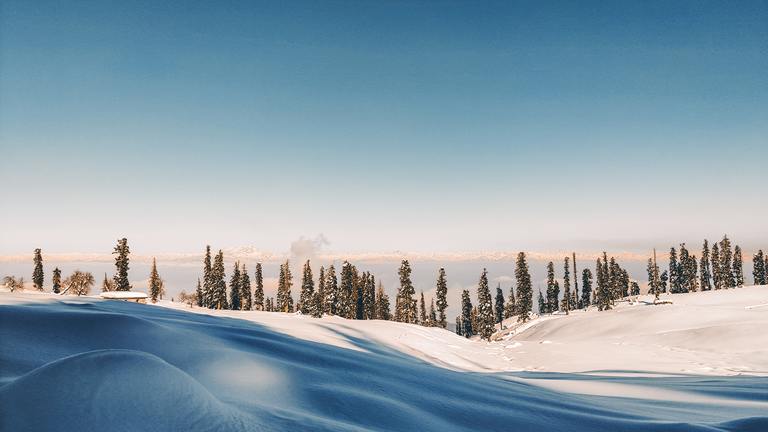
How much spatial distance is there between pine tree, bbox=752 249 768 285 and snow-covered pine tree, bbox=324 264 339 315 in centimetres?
12357

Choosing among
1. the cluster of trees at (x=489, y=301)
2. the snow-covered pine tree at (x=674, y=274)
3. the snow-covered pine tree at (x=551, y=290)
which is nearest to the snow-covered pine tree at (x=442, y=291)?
the cluster of trees at (x=489, y=301)

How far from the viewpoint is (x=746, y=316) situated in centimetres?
3984

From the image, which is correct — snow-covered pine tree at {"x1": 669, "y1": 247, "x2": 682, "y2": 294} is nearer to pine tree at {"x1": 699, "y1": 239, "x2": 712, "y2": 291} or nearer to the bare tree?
pine tree at {"x1": 699, "y1": 239, "x2": 712, "y2": 291}

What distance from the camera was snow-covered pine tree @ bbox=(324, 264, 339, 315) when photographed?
254ft

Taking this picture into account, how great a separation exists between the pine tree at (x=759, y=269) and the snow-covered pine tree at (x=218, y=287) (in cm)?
14454

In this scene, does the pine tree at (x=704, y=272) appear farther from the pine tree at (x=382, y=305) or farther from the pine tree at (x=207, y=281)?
the pine tree at (x=207, y=281)

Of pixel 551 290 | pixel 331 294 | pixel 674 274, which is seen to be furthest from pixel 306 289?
pixel 674 274

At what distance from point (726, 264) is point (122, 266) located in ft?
467

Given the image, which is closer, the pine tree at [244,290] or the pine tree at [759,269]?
the pine tree at [244,290]

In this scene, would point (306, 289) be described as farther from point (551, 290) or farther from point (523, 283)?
point (551, 290)

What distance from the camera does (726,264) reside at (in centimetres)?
11194

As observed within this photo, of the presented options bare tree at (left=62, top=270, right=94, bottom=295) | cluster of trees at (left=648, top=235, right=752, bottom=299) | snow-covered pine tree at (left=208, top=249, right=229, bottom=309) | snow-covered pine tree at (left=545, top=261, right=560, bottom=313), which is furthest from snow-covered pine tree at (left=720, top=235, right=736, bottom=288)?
bare tree at (left=62, top=270, right=94, bottom=295)

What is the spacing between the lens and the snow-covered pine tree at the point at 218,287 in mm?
82875

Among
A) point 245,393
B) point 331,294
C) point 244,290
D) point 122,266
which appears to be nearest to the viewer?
point 245,393
